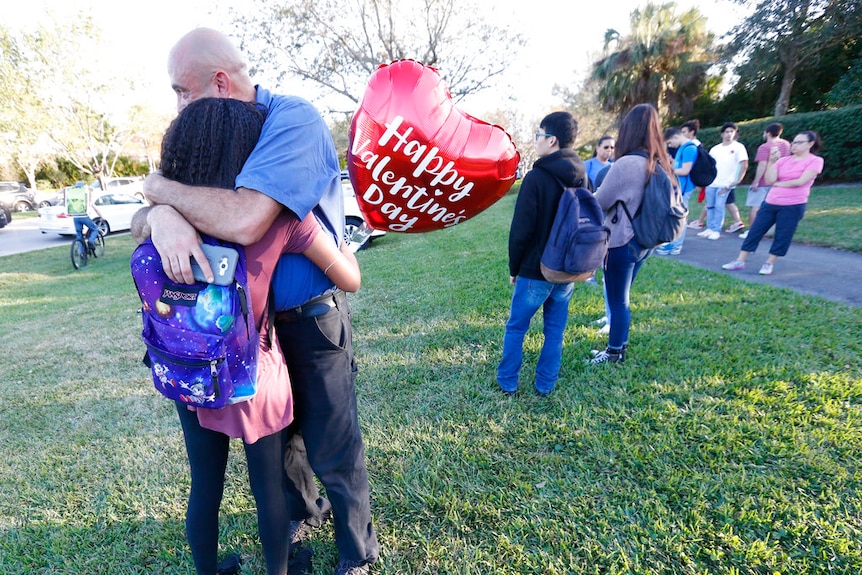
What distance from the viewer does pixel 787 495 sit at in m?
1.97

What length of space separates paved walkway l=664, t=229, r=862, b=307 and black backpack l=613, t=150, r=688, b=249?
8.23 feet

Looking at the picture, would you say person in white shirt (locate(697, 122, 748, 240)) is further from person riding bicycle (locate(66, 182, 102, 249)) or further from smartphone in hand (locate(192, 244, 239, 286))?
person riding bicycle (locate(66, 182, 102, 249))

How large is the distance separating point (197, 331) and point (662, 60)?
78.9ft

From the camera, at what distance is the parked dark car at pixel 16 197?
74.6 feet

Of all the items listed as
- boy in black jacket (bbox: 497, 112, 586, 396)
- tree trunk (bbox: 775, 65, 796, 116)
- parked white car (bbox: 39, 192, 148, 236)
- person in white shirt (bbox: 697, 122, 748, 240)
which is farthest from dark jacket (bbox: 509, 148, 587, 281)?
tree trunk (bbox: 775, 65, 796, 116)

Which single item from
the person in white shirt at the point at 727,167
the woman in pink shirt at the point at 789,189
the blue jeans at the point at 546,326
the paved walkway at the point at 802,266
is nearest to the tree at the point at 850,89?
the person in white shirt at the point at 727,167

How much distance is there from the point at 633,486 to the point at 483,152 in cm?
175

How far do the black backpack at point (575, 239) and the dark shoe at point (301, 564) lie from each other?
1899 millimetres

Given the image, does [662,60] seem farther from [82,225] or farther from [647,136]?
[82,225]

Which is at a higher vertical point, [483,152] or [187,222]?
[483,152]

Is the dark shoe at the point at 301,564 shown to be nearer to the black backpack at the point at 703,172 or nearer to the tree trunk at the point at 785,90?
the black backpack at the point at 703,172

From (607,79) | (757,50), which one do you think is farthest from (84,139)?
(757,50)

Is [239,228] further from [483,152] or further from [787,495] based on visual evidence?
[787,495]

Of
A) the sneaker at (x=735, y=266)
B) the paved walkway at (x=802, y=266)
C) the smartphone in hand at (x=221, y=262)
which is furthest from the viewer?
the sneaker at (x=735, y=266)
